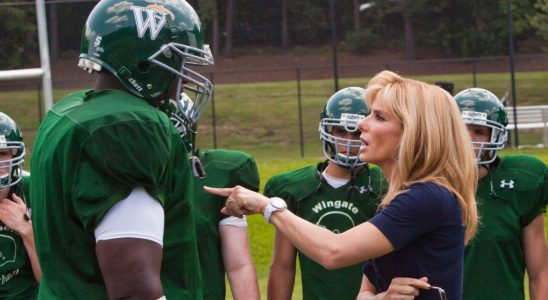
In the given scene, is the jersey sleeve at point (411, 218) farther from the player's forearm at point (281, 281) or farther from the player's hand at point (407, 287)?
the player's forearm at point (281, 281)

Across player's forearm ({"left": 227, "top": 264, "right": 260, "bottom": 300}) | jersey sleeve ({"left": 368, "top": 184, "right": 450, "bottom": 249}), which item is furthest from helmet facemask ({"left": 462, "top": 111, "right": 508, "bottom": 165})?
jersey sleeve ({"left": 368, "top": 184, "right": 450, "bottom": 249})

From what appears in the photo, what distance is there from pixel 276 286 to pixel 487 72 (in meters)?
17.8

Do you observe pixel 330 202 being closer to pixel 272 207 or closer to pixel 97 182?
pixel 272 207

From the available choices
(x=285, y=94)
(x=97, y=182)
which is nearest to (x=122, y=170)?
(x=97, y=182)

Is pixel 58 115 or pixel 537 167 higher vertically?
pixel 58 115

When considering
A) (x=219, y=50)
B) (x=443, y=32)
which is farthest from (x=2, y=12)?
(x=443, y=32)

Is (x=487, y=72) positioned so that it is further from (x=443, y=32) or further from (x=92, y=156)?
(x=92, y=156)

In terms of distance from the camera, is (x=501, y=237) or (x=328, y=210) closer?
(x=501, y=237)

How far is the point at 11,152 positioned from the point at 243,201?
6.27 ft

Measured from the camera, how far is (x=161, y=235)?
8.63ft

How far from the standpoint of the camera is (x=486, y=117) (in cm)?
483

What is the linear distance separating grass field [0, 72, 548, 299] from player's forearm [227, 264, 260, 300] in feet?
51.2

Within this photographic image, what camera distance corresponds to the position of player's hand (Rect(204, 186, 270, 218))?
332 cm

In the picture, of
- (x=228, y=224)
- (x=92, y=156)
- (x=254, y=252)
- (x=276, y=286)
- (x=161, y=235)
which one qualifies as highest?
(x=92, y=156)
